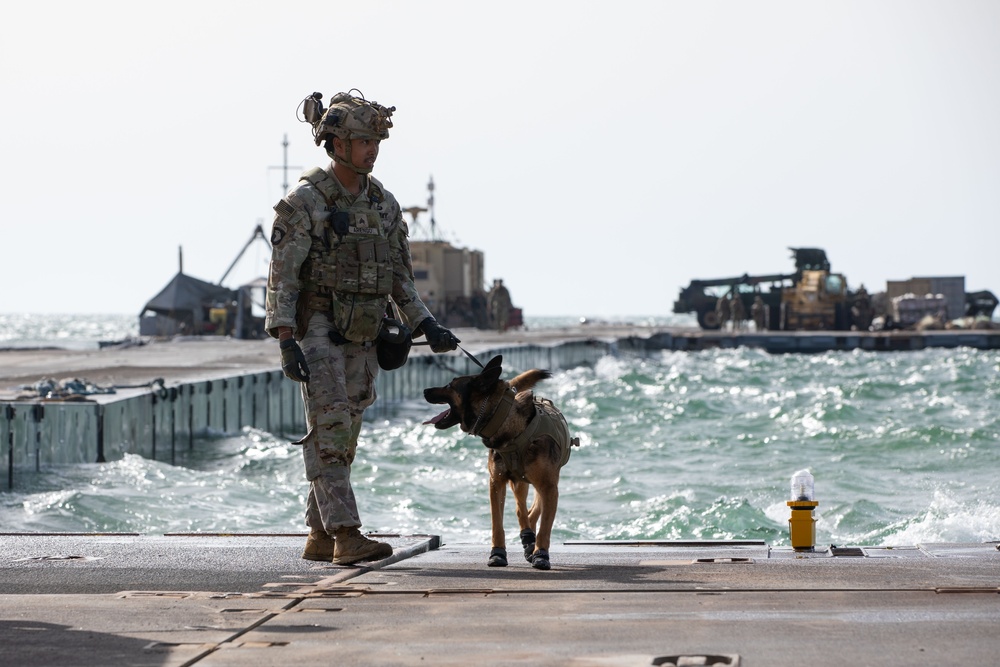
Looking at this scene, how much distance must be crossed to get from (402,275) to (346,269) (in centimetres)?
39

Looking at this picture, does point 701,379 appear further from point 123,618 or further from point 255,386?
point 123,618

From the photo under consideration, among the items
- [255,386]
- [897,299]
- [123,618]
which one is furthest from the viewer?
→ [897,299]

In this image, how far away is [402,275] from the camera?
23.8 ft

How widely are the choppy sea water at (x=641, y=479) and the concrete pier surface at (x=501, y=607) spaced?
4184mm

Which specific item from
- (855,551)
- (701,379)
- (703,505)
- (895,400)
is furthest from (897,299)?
(855,551)

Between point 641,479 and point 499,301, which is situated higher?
point 499,301

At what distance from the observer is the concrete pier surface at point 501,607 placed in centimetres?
445

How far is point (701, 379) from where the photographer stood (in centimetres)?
4094

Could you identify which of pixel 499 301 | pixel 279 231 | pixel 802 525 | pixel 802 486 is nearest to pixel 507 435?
pixel 279 231

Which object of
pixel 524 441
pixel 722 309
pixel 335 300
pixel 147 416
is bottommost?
pixel 147 416

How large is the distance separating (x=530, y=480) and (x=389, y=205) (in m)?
1.48

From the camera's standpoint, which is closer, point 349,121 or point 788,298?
point 349,121

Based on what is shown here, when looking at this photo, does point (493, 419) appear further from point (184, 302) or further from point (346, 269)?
point (184, 302)

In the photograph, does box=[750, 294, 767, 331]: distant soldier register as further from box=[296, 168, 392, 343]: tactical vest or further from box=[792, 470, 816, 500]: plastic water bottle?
box=[296, 168, 392, 343]: tactical vest
